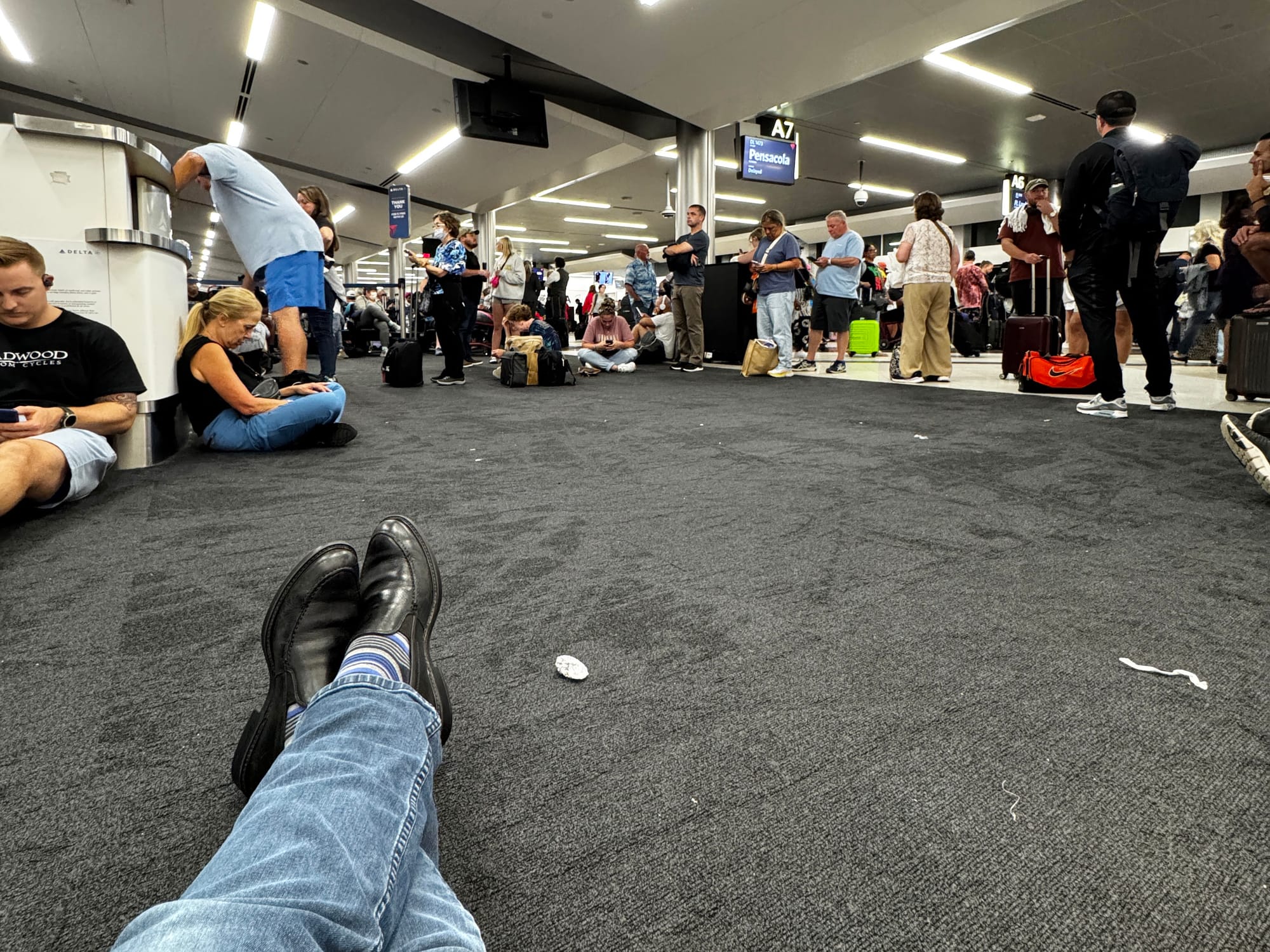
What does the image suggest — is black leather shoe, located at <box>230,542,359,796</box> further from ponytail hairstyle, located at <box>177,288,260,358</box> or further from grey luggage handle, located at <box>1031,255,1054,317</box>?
grey luggage handle, located at <box>1031,255,1054,317</box>

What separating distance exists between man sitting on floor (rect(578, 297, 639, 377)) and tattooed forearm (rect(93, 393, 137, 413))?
17.2 feet

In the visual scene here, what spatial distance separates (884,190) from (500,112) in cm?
1004

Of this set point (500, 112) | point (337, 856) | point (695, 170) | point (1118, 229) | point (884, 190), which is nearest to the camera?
point (337, 856)

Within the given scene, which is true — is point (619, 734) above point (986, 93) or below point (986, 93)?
below

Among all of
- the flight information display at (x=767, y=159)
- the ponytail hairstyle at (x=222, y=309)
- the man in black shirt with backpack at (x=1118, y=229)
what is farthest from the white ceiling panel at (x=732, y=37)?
the ponytail hairstyle at (x=222, y=309)

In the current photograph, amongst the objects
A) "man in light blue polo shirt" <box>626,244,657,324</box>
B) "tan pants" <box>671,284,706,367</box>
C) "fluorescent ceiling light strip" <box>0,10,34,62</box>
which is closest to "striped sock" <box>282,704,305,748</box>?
"tan pants" <box>671,284,706,367</box>

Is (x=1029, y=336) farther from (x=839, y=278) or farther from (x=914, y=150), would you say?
(x=914, y=150)

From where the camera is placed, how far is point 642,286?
9195 millimetres

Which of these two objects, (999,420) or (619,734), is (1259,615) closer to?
(619,734)

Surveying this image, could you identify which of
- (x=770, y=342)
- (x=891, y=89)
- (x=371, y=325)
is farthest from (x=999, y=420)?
(x=371, y=325)

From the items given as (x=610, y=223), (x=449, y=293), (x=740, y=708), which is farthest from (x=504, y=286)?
(x=610, y=223)

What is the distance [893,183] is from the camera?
14.9m

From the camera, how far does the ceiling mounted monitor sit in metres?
8.41

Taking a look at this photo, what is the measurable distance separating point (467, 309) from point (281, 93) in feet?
15.9
